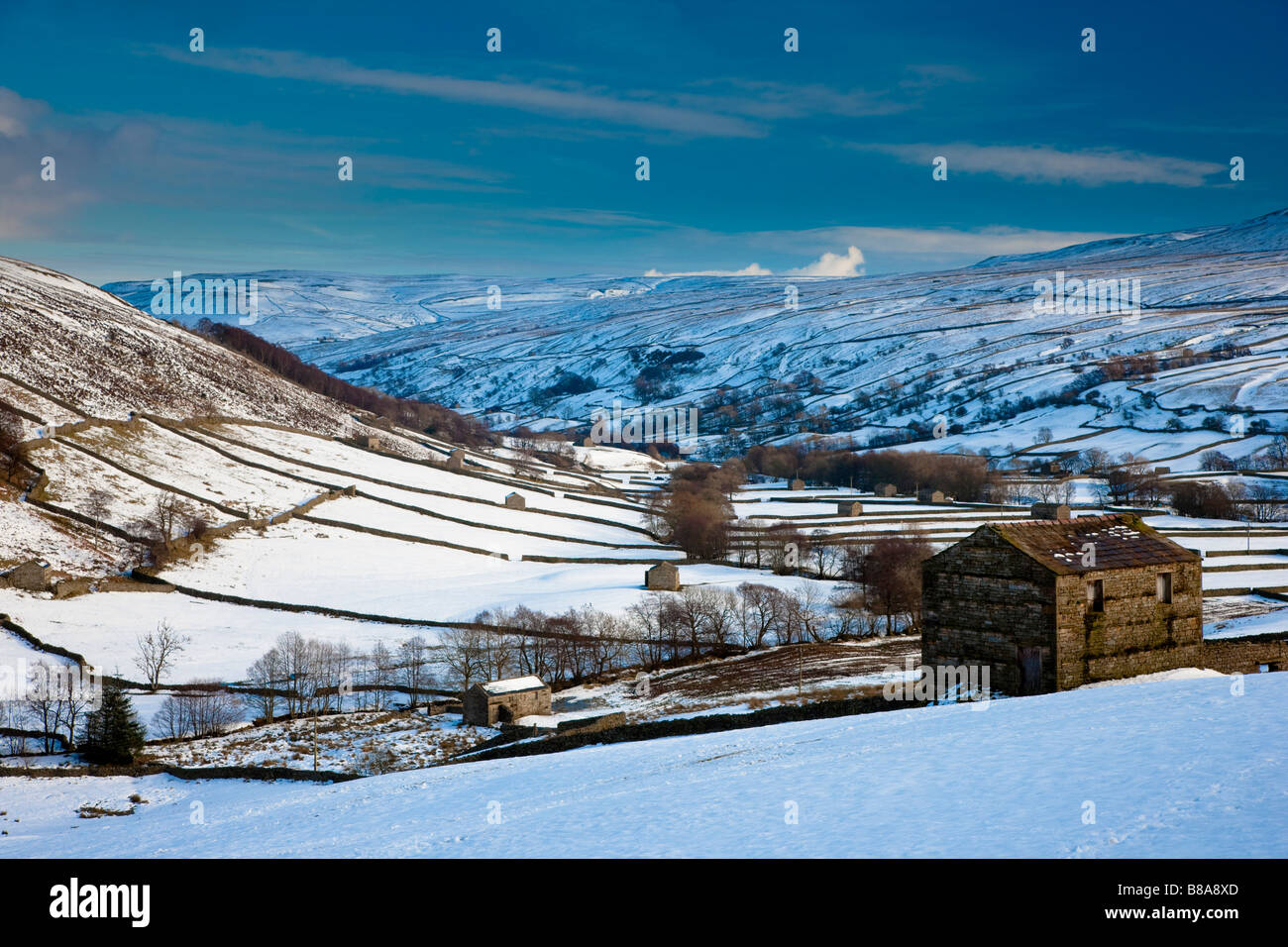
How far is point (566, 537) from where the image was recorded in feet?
250

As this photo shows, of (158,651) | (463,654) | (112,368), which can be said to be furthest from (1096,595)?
(112,368)

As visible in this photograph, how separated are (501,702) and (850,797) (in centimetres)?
2343

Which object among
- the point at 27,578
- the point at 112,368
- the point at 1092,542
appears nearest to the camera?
the point at 1092,542

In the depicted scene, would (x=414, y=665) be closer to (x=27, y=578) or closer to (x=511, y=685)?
(x=511, y=685)

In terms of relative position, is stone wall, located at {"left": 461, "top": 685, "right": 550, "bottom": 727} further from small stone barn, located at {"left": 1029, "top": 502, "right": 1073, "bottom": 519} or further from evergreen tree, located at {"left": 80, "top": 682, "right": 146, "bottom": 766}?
small stone barn, located at {"left": 1029, "top": 502, "right": 1073, "bottom": 519}

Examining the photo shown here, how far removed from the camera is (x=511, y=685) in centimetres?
3756

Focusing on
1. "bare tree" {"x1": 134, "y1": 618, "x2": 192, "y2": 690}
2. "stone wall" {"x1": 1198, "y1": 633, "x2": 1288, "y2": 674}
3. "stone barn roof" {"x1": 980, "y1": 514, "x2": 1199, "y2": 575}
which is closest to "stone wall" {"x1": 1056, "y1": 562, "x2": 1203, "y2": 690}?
"stone barn roof" {"x1": 980, "y1": 514, "x2": 1199, "y2": 575}

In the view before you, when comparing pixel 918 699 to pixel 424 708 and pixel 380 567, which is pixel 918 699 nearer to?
pixel 424 708

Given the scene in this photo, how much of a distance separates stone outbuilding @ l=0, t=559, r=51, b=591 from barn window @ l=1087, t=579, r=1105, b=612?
162ft

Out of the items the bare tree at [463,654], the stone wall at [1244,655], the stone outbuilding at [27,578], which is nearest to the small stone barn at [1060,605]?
the stone wall at [1244,655]

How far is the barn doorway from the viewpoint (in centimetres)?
2548

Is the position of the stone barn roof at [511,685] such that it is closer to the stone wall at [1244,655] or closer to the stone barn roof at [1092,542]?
the stone barn roof at [1092,542]
